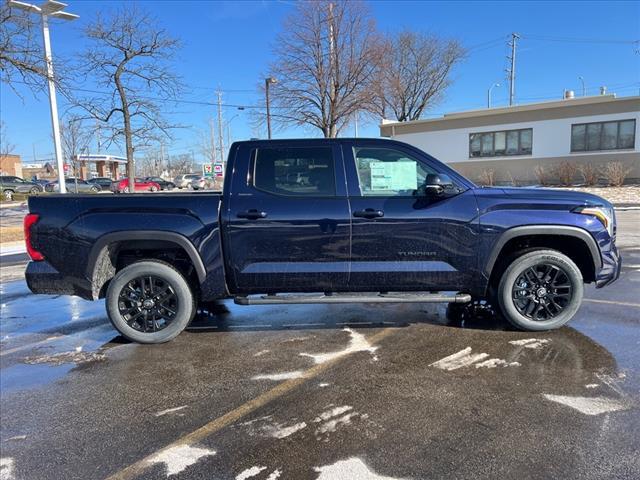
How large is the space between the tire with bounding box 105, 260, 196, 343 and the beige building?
1041 inches

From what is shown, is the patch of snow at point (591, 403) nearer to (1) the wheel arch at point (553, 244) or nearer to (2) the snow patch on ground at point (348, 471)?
(1) the wheel arch at point (553, 244)

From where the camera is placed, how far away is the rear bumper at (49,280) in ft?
14.9

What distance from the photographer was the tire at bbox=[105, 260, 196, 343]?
4.62 m

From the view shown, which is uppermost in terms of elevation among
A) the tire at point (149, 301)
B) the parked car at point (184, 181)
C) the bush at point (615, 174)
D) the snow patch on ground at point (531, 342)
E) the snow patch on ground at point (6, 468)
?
the parked car at point (184, 181)

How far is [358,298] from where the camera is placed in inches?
176

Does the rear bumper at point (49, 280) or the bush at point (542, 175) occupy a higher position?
the bush at point (542, 175)

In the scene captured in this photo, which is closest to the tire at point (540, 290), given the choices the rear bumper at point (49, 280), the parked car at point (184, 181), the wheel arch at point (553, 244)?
the wheel arch at point (553, 244)

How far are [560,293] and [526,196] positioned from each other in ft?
3.37

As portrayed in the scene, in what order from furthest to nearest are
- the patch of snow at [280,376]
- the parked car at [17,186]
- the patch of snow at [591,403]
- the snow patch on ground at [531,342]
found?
1. the parked car at [17,186]
2. the snow patch on ground at [531,342]
3. the patch of snow at [280,376]
4. the patch of snow at [591,403]

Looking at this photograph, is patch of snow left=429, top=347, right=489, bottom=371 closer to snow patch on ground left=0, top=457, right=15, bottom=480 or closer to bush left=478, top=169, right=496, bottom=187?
snow patch on ground left=0, top=457, right=15, bottom=480

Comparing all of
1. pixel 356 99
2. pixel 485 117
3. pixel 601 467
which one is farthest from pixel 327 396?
pixel 485 117

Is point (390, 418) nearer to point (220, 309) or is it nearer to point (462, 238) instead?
point (462, 238)

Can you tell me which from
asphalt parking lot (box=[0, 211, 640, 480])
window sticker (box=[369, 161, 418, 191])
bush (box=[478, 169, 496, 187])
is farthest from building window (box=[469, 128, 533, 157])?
window sticker (box=[369, 161, 418, 191])

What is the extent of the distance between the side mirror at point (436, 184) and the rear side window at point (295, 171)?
2.82 ft
